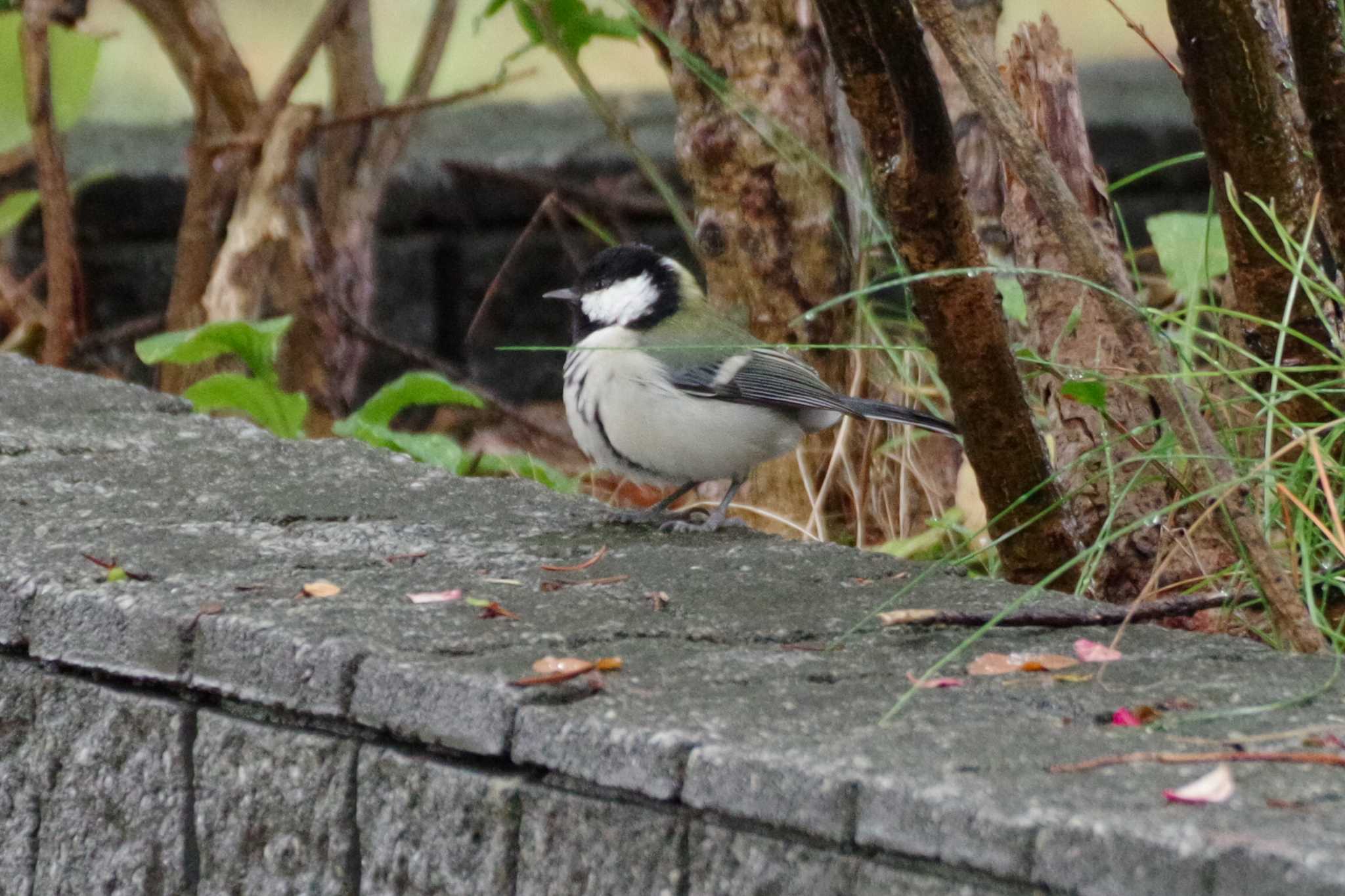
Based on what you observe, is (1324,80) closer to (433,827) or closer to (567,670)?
(567,670)

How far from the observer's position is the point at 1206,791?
4.77 ft

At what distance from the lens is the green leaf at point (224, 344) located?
4.02m

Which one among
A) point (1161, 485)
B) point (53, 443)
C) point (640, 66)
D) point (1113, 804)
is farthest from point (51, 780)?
point (640, 66)

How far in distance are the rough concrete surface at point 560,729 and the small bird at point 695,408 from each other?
647 mm

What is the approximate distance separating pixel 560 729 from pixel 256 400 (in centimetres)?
279

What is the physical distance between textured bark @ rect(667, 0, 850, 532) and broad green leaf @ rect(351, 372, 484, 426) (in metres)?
0.75

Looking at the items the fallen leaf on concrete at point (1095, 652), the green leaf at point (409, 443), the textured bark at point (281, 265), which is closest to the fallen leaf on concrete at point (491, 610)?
the fallen leaf on concrete at point (1095, 652)

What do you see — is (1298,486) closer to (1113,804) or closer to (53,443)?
(1113,804)

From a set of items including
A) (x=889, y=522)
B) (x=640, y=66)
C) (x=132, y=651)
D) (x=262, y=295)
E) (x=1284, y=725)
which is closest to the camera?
(x=1284, y=725)

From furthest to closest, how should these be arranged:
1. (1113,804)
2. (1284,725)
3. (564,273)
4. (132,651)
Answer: (564,273), (132,651), (1284,725), (1113,804)

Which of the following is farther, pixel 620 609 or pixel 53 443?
pixel 53 443

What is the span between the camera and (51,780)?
2.13m

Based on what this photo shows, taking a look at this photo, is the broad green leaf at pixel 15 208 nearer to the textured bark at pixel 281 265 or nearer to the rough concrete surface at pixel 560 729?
the textured bark at pixel 281 265

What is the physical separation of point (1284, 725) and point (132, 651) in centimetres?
130
